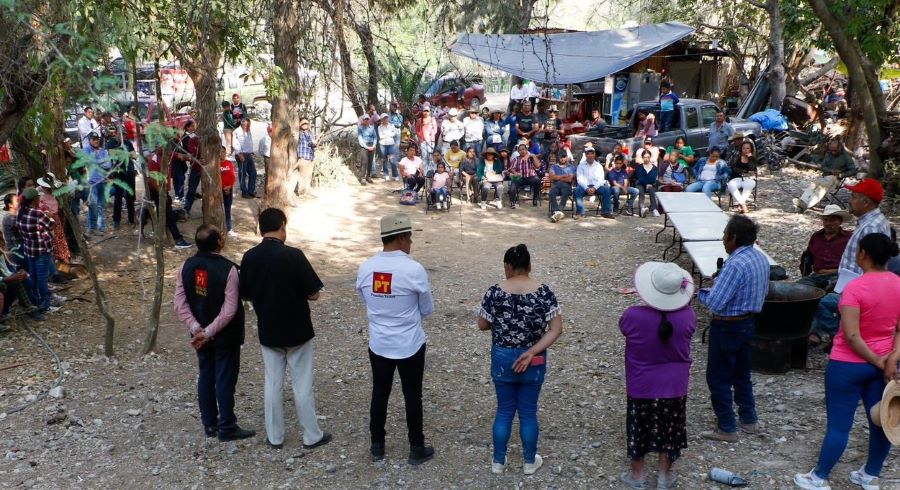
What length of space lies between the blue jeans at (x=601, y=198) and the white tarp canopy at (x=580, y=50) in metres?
3.71

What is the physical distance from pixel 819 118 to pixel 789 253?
10565 millimetres

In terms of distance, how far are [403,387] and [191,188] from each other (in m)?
8.51

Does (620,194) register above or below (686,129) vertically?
below

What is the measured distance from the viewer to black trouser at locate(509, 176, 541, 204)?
13.9 metres

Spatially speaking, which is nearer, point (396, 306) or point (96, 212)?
point (396, 306)

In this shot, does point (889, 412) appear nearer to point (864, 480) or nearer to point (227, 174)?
point (864, 480)

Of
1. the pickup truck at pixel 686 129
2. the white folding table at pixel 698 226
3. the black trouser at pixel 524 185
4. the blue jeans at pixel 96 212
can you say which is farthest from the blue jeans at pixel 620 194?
the blue jeans at pixel 96 212

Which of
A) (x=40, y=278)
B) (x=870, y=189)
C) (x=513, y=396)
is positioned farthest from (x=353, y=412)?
(x=40, y=278)

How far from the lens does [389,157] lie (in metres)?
16.1

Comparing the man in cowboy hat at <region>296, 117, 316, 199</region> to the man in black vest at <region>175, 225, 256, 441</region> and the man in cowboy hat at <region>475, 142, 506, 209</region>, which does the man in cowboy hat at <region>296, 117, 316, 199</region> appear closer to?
the man in cowboy hat at <region>475, 142, 506, 209</region>

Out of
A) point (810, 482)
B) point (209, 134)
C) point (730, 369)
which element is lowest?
point (810, 482)

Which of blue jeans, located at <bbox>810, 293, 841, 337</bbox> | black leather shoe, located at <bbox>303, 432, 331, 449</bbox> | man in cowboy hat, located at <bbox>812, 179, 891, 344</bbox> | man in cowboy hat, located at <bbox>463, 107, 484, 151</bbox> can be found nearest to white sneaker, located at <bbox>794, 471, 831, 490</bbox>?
man in cowboy hat, located at <bbox>812, 179, 891, 344</bbox>

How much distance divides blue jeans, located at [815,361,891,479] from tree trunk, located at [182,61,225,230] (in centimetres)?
671

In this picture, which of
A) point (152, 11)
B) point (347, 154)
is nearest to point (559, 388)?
point (152, 11)
